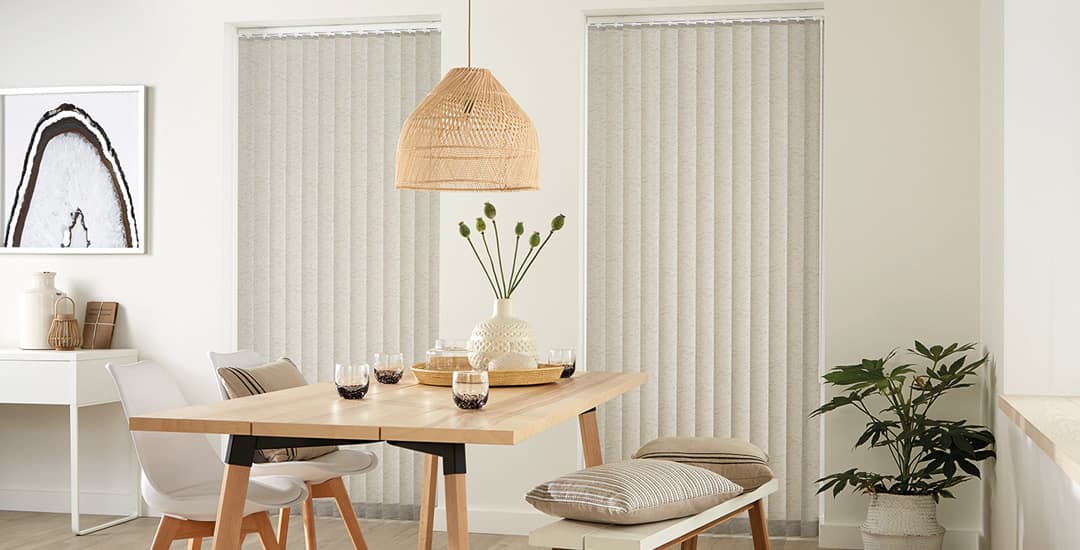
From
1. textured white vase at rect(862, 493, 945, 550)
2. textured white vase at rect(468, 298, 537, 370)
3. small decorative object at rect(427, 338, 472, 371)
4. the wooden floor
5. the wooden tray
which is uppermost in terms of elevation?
textured white vase at rect(468, 298, 537, 370)

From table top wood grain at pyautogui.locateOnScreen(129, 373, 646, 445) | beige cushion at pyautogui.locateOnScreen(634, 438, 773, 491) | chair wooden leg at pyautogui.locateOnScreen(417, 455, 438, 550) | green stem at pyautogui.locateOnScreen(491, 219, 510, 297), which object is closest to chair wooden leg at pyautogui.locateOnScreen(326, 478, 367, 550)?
chair wooden leg at pyautogui.locateOnScreen(417, 455, 438, 550)

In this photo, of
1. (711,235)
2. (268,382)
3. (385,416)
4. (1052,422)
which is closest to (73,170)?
(268,382)

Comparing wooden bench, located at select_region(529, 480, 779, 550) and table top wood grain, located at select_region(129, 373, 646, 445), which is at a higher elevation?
table top wood grain, located at select_region(129, 373, 646, 445)

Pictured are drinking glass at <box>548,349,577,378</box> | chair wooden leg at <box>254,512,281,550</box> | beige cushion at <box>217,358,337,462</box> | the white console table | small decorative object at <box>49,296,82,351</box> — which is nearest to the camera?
chair wooden leg at <box>254,512,281,550</box>

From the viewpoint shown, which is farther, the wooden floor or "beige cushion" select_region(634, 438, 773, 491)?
the wooden floor

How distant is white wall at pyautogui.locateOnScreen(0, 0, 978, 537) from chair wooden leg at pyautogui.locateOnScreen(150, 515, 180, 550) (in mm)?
1933

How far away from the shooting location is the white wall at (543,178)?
4.55 meters

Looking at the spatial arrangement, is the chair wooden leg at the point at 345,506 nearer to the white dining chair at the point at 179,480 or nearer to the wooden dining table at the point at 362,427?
the white dining chair at the point at 179,480

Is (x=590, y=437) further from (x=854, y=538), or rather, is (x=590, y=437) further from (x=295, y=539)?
(x=295, y=539)

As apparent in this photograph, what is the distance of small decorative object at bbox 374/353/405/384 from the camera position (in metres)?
3.49

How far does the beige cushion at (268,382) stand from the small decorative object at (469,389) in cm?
92

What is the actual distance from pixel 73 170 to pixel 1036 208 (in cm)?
418

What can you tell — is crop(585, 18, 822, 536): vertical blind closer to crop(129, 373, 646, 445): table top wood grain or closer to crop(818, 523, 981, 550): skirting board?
crop(818, 523, 981, 550): skirting board

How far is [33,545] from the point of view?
4629mm
